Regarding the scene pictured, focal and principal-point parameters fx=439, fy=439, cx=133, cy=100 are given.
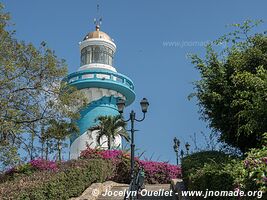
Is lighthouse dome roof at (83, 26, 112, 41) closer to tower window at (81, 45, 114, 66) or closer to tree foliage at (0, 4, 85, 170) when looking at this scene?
tower window at (81, 45, 114, 66)

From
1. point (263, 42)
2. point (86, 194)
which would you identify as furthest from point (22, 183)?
point (263, 42)

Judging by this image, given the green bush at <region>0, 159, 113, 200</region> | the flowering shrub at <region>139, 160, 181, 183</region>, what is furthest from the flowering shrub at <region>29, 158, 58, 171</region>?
the flowering shrub at <region>139, 160, 181, 183</region>

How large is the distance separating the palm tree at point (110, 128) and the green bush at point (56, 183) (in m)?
10.4

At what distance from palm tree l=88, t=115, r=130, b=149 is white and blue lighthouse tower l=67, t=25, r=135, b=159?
93 centimetres

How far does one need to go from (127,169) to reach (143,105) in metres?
7.89

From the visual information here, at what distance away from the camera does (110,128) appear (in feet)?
91.6

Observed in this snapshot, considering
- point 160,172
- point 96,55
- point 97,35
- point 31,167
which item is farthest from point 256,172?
point 97,35

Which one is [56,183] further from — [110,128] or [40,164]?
[110,128]

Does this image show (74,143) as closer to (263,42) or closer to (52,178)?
(52,178)

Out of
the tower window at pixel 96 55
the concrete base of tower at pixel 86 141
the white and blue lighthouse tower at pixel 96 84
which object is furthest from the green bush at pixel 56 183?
the tower window at pixel 96 55

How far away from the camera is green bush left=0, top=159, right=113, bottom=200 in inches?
438

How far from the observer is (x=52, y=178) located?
12367mm

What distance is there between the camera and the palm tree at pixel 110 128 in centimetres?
2795

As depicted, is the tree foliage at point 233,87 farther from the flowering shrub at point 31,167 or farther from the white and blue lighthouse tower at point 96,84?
the white and blue lighthouse tower at point 96,84
